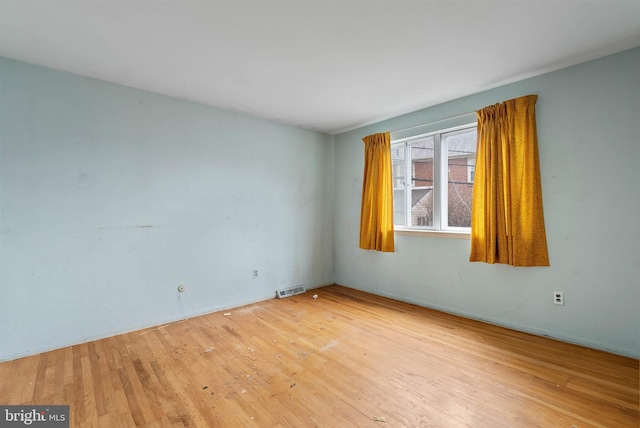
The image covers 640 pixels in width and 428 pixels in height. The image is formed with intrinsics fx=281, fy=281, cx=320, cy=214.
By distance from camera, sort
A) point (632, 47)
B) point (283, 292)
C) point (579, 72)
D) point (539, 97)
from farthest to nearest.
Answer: point (283, 292) < point (539, 97) < point (579, 72) < point (632, 47)

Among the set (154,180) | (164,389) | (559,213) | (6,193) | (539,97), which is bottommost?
(164,389)

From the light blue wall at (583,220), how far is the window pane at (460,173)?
29 centimetres

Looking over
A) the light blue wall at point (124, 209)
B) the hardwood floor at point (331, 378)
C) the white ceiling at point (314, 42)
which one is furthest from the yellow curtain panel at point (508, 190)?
the light blue wall at point (124, 209)

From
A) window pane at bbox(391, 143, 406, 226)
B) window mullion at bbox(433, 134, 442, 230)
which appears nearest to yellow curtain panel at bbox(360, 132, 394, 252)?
window pane at bbox(391, 143, 406, 226)

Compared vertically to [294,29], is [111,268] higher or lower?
lower

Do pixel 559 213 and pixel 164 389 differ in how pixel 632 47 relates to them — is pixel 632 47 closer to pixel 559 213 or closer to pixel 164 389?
pixel 559 213

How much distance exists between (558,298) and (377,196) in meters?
2.17

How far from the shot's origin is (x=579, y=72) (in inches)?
97.5

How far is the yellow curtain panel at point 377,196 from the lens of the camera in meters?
3.83

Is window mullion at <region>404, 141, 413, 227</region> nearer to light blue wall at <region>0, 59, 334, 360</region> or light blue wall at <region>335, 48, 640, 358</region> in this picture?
light blue wall at <region>335, 48, 640, 358</region>

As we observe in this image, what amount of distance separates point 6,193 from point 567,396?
4415mm

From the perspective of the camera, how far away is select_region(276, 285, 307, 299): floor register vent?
13.2 feet

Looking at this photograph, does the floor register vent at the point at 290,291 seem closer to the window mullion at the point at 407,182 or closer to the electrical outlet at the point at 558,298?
the window mullion at the point at 407,182

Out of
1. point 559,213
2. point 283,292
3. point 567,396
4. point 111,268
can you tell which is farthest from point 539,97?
point 111,268
